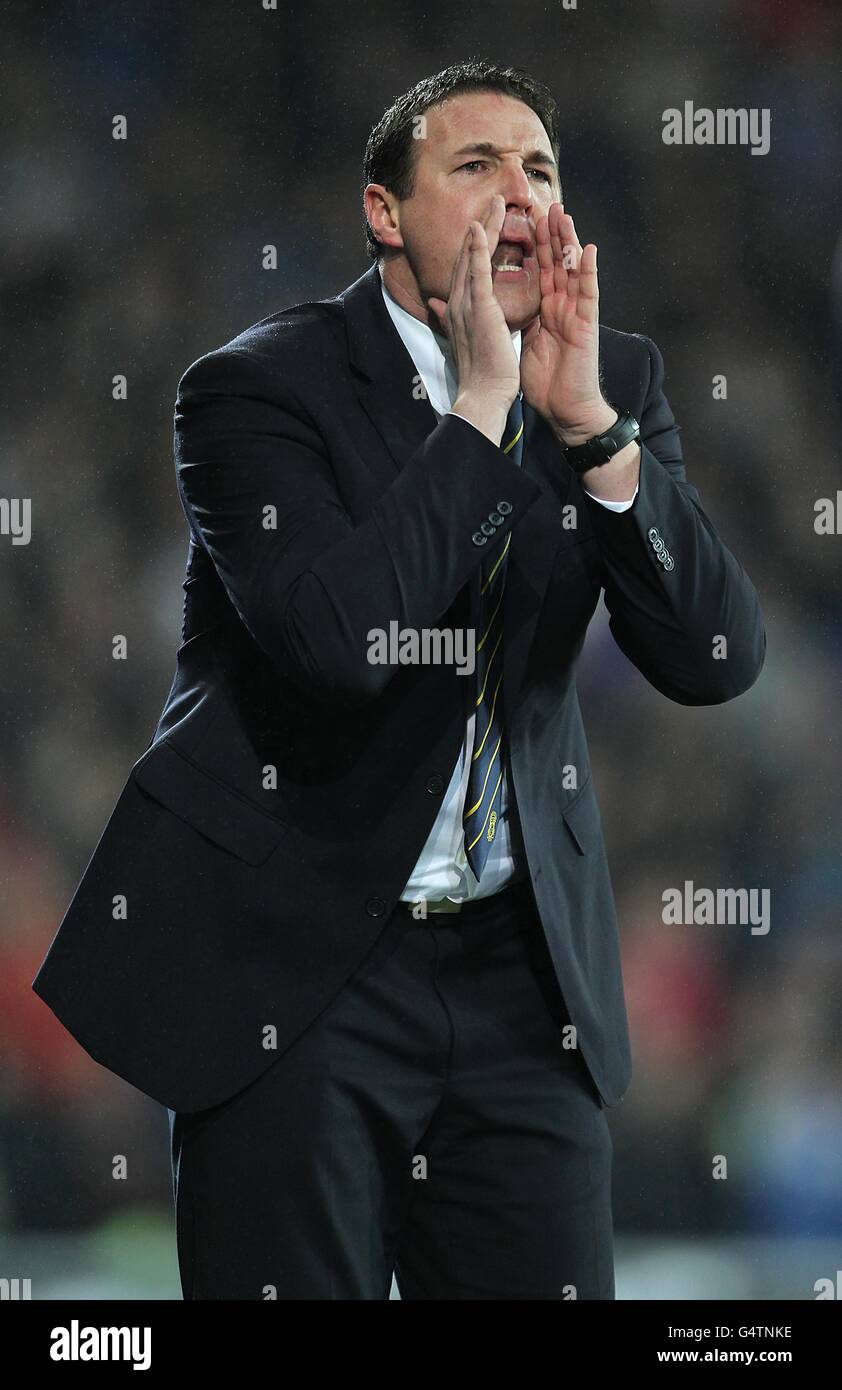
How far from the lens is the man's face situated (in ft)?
5.03

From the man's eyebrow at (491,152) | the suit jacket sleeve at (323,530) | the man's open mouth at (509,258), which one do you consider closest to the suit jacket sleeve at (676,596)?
→ the suit jacket sleeve at (323,530)

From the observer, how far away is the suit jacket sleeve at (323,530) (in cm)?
138

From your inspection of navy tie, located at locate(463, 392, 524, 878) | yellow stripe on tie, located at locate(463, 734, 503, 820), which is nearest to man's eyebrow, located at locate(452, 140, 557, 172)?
navy tie, located at locate(463, 392, 524, 878)

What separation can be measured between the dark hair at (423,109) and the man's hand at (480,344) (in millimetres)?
180

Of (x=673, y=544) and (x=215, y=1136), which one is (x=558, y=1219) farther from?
(x=673, y=544)

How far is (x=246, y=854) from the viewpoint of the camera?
1.49 metres

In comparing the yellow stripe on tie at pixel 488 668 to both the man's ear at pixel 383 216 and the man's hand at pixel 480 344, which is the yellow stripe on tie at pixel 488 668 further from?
the man's ear at pixel 383 216

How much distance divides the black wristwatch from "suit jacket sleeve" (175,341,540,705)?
0.06 metres

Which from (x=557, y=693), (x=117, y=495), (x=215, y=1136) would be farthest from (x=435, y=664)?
(x=117, y=495)

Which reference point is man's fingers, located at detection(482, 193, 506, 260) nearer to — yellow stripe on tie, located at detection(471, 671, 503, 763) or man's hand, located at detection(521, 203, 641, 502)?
man's hand, located at detection(521, 203, 641, 502)

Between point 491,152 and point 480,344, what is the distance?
0.81 feet

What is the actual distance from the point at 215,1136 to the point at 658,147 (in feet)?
6.15

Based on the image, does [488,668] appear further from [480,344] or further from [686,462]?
[686,462]

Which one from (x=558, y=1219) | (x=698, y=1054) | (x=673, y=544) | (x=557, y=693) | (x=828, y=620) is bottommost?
(x=558, y=1219)
